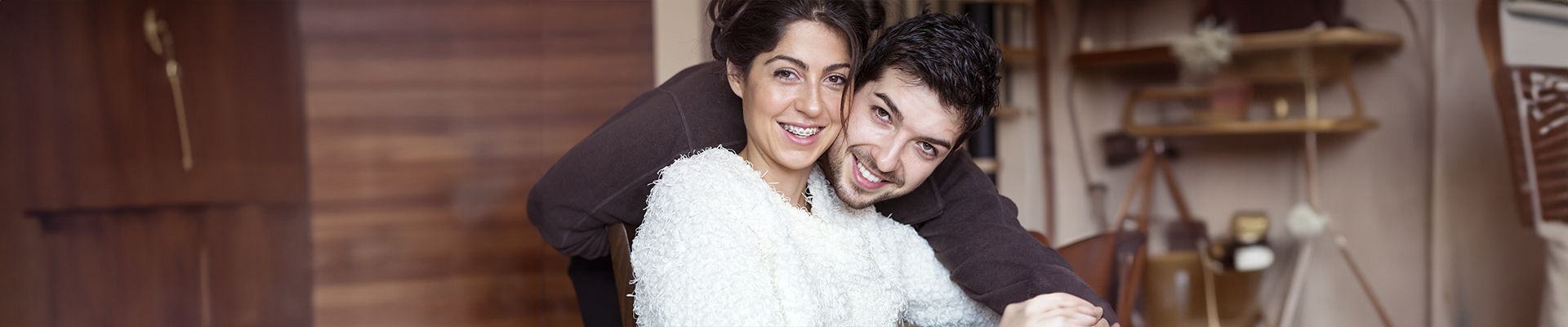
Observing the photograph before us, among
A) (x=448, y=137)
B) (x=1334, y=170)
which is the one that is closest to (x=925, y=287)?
(x=448, y=137)

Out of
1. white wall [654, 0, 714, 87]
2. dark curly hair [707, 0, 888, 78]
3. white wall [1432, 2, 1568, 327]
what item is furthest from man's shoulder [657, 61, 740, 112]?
white wall [1432, 2, 1568, 327]

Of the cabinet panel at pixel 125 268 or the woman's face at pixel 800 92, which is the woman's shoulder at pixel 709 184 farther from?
the cabinet panel at pixel 125 268

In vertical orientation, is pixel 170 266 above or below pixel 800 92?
below

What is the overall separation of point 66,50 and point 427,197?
0.96 m

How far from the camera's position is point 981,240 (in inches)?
50.8

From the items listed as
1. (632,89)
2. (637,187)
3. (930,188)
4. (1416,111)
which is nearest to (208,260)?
(637,187)

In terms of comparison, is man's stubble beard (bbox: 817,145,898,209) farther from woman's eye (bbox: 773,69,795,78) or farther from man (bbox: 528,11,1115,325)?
woman's eye (bbox: 773,69,795,78)

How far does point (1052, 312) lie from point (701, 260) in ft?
1.56

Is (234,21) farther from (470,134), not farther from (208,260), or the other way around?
(470,134)

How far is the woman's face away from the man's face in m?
0.04

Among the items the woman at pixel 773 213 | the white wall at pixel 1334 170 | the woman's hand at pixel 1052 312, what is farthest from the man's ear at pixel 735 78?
the white wall at pixel 1334 170

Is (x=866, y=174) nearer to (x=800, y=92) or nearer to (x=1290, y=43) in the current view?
(x=800, y=92)

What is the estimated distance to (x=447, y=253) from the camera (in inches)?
83.9

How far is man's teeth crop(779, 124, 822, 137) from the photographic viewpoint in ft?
3.77
